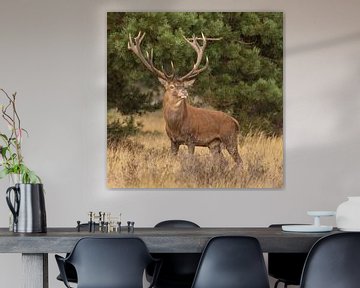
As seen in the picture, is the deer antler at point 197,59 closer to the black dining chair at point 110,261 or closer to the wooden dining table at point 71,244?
the wooden dining table at point 71,244

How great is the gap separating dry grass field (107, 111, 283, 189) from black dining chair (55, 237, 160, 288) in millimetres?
2246

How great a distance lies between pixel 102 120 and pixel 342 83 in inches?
75.8

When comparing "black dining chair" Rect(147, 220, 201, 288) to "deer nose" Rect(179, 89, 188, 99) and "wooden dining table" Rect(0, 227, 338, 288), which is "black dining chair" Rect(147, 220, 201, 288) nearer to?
"wooden dining table" Rect(0, 227, 338, 288)

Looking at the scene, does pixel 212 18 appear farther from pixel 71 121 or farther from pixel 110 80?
pixel 71 121

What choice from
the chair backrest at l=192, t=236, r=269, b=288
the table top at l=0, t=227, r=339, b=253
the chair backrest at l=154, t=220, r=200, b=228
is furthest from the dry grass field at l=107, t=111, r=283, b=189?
the chair backrest at l=192, t=236, r=269, b=288

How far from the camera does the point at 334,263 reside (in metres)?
3.64

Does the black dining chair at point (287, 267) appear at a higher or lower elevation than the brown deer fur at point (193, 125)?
lower

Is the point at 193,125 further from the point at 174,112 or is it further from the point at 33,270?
the point at 33,270

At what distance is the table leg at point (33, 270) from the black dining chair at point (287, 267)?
176 centimetres

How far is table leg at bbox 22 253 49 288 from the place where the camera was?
3.78 m

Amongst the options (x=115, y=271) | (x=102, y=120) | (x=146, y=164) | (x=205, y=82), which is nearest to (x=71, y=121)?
(x=102, y=120)

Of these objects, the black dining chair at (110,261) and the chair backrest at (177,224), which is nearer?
the black dining chair at (110,261)

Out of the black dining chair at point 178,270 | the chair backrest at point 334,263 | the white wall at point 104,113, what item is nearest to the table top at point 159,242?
the chair backrest at point 334,263

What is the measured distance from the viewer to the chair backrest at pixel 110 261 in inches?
145
